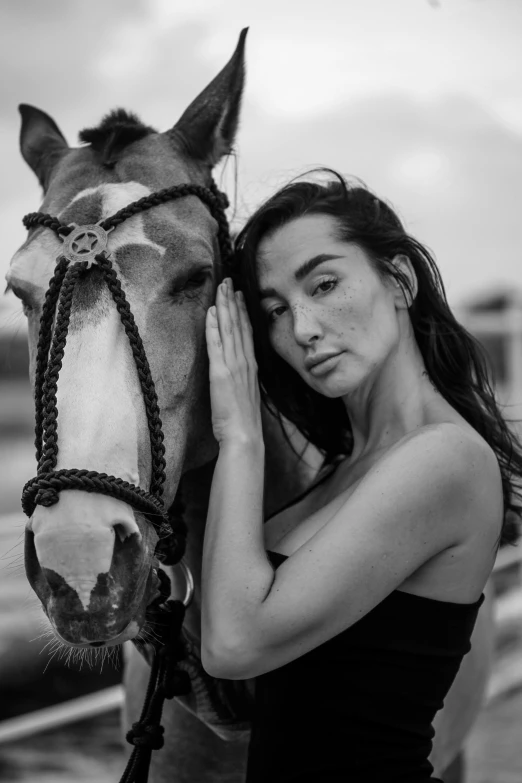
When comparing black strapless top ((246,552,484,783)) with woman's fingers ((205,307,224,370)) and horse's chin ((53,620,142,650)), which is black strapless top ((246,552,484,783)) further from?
woman's fingers ((205,307,224,370))

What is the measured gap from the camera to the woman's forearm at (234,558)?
128cm

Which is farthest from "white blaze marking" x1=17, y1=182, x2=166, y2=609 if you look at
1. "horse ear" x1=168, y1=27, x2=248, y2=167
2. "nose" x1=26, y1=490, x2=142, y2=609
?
"horse ear" x1=168, y1=27, x2=248, y2=167

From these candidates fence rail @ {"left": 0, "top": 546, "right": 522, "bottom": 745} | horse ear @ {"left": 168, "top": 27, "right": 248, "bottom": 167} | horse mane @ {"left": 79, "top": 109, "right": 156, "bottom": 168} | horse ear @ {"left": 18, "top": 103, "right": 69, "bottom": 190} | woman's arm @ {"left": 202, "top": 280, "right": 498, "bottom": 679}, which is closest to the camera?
woman's arm @ {"left": 202, "top": 280, "right": 498, "bottom": 679}

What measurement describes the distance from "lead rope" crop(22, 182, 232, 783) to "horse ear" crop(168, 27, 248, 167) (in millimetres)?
104

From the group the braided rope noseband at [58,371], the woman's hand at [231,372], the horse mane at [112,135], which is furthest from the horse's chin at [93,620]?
the horse mane at [112,135]

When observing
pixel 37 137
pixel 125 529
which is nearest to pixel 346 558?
pixel 125 529

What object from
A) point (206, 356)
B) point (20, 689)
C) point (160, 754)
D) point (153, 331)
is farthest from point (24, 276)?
point (20, 689)

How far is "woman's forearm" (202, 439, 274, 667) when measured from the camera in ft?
4.18

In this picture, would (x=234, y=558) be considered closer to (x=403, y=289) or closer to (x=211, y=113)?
(x=403, y=289)

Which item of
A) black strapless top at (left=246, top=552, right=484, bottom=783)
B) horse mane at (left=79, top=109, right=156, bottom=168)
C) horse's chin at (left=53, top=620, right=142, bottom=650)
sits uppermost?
horse mane at (left=79, top=109, right=156, bottom=168)

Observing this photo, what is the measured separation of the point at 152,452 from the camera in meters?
1.35

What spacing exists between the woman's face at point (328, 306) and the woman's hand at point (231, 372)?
0.28 feet

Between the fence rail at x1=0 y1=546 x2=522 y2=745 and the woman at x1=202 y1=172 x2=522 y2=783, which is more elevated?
the woman at x1=202 y1=172 x2=522 y2=783

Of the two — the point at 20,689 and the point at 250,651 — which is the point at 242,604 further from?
the point at 20,689
